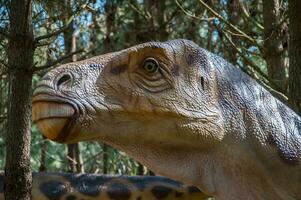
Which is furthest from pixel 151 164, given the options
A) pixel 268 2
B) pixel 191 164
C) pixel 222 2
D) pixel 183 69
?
pixel 222 2

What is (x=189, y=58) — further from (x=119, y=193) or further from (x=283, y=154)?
(x=119, y=193)

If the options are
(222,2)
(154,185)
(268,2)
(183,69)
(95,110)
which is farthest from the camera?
(222,2)

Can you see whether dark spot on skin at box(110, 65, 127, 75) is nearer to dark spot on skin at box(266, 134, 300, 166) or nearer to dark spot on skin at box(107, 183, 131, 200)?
dark spot on skin at box(266, 134, 300, 166)

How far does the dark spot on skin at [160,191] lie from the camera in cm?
733

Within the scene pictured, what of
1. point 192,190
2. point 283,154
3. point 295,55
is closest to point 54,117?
point 283,154

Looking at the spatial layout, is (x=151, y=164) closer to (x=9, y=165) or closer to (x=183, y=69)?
(x=183, y=69)

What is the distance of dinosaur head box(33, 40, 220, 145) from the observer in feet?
9.31

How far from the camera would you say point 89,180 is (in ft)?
24.2

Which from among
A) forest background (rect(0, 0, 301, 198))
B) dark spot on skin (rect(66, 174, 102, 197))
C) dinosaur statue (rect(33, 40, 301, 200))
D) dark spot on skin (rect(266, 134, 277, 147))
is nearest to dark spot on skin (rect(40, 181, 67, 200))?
dark spot on skin (rect(66, 174, 102, 197))

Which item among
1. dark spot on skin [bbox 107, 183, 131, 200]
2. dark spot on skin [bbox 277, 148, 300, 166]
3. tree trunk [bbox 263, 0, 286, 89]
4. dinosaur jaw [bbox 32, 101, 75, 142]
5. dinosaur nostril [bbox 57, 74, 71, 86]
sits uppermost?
tree trunk [bbox 263, 0, 286, 89]

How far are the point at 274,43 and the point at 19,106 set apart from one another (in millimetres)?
2769

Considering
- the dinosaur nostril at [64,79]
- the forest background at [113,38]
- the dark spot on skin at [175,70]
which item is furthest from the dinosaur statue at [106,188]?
the dinosaur nostril at [64,79]

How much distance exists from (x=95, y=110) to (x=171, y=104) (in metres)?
0.33

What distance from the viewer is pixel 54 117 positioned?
279 centimetres
